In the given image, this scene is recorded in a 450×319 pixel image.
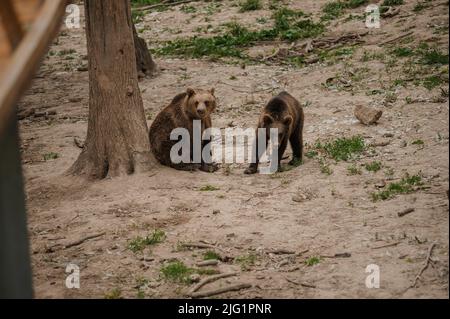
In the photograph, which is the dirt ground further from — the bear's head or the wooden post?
the wooden post

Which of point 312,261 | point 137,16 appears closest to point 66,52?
point 137,16

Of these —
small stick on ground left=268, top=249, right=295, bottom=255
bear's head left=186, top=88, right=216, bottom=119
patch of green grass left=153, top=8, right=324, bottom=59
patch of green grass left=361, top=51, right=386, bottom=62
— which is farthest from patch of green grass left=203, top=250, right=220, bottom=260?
patch of green grass left=153, top=8, right=324, bottom=59

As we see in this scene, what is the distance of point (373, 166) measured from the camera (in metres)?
8.97

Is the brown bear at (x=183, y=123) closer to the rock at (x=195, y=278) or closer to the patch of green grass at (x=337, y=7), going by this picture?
the rock at (x=195, y=278)

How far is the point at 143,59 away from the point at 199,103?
4716 millimetres

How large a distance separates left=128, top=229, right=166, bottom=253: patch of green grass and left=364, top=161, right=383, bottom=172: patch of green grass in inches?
114

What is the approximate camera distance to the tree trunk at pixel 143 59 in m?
14.3

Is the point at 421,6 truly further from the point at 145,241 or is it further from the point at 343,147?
the point at 145,241

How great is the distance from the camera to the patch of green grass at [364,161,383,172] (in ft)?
29.3

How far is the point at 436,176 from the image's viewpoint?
8266mm

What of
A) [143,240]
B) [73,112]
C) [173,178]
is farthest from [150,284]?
[73,112]

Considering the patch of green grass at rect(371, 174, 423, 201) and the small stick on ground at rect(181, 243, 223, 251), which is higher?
the patch of green grass at rect(371, 174, 423, 201)

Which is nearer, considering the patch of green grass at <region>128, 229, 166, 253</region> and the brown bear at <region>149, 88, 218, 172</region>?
the patch of green grass at <region>128, 229, 166, 253</region>

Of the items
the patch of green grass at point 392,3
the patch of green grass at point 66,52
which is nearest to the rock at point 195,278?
the patch of green grass at point 392,3
